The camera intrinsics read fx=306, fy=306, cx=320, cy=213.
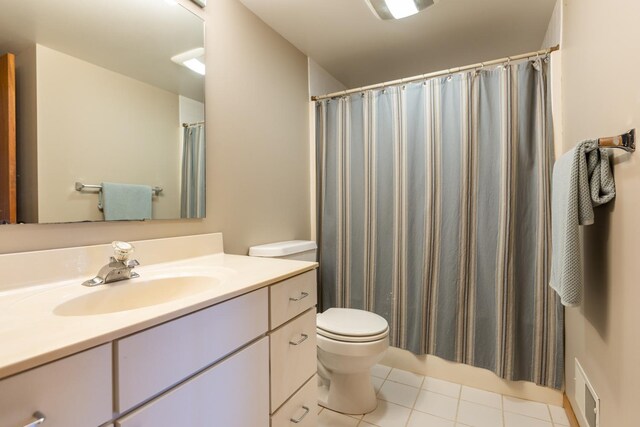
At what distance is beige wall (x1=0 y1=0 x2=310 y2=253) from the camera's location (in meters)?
1.44

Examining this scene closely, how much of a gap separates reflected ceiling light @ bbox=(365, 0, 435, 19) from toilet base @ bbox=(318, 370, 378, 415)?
6.02 feet

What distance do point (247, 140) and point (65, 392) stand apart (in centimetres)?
135

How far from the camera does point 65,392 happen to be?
514 millimetres

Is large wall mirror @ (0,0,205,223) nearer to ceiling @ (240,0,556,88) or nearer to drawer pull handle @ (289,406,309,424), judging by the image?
ceiling @ (240,0,556,88)

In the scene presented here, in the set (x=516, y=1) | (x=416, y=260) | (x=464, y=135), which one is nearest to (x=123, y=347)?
(x=416, y=260)

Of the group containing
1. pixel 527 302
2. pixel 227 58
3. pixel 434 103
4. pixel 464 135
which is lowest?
pixel 527 302

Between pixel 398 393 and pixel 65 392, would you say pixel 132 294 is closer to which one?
pixel 65 392

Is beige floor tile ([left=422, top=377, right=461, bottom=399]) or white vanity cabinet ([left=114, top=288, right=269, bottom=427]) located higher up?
white vanity cabinet ([left=114, top=288, right=269, bottom=427])

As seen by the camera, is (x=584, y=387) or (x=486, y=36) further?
(x=486, y=36)

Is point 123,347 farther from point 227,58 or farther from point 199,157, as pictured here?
point 227,58

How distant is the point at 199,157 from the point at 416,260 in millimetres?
1344

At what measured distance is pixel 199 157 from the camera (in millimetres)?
1389

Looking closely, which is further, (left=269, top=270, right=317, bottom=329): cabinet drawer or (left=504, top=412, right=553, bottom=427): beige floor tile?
(left=504, top=412, right=553, bottom=427): beige floor tile

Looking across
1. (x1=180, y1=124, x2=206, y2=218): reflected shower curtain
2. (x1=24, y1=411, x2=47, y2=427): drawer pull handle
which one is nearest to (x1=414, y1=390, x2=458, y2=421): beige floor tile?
(x1=180, y1=124, x2=206, y2=218): reflected shower curtain
